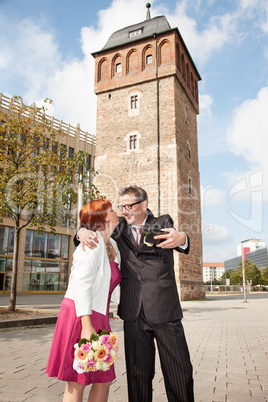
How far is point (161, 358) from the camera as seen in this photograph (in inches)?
104

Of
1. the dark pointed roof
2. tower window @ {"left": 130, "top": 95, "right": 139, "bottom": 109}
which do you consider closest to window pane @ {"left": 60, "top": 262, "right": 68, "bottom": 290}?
tower window @ {"left": 130, "top": 95, "right": 139, "bottom": 109}

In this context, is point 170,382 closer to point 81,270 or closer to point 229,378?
point 81,270

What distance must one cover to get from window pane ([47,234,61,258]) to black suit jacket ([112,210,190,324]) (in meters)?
28.9

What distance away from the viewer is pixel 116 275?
8.59 ft

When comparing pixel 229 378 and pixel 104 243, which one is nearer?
pixel 104 243

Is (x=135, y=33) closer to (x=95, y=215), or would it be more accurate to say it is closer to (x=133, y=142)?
(x=133, y=142)

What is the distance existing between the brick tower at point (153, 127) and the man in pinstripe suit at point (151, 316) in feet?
62.2

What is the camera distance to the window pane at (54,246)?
30.6 metres

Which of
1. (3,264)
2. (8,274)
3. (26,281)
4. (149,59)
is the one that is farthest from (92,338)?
(26,281)

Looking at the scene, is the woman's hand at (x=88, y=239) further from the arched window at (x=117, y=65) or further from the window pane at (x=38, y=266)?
the window pane at (x=38, y=266)

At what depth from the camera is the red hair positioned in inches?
102

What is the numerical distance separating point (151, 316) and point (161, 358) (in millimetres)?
335

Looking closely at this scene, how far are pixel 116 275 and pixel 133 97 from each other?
80.3 ft

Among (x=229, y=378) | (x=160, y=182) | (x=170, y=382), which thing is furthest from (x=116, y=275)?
(x=160, y=182)
